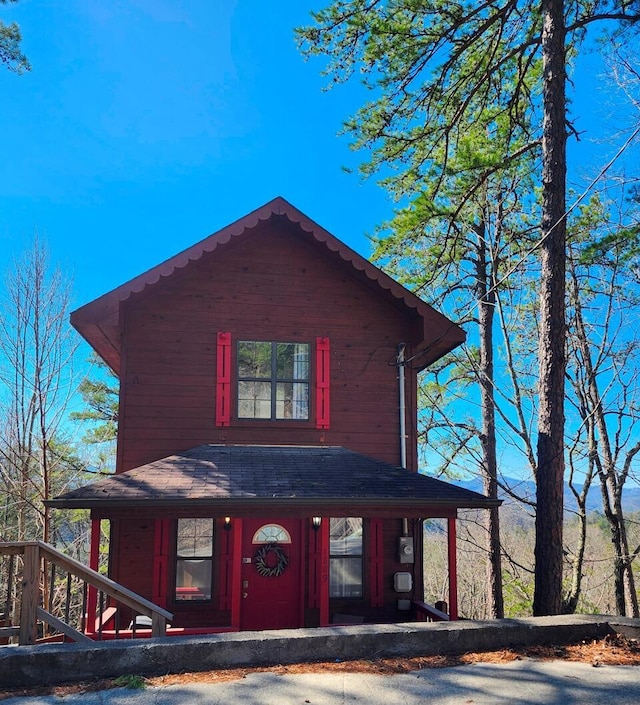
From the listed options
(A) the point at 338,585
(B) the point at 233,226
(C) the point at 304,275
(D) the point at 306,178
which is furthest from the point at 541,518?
(D) the point at 306,178

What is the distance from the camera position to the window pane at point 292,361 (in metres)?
10.3

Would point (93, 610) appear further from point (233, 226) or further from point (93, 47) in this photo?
point (93, 47)

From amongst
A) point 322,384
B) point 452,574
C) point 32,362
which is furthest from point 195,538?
point 32,362

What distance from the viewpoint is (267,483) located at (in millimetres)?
8344

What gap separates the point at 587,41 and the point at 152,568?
36.9ft

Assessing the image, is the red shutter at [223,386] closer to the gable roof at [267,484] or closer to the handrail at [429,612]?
the gable roof at [267,484]

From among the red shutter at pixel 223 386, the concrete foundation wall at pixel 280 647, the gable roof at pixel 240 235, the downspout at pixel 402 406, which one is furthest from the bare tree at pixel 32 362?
the concrete foundation wall at pixel 280 647

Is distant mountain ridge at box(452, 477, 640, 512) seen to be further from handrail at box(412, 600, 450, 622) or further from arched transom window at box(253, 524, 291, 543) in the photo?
arched transom window at box(253, 524, 291, 543)

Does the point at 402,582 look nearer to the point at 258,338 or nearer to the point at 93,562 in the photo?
the point at 258,338

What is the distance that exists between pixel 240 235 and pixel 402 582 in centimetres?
646

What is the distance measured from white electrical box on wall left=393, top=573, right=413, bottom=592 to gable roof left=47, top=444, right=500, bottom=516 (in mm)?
1698

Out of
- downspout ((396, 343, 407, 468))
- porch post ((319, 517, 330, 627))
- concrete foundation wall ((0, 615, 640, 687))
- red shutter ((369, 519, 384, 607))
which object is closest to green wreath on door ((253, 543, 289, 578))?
porch post ((319, 517, 330, 627))

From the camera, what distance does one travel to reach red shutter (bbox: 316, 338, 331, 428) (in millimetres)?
10188

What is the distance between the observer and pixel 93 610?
7816 millimetres
